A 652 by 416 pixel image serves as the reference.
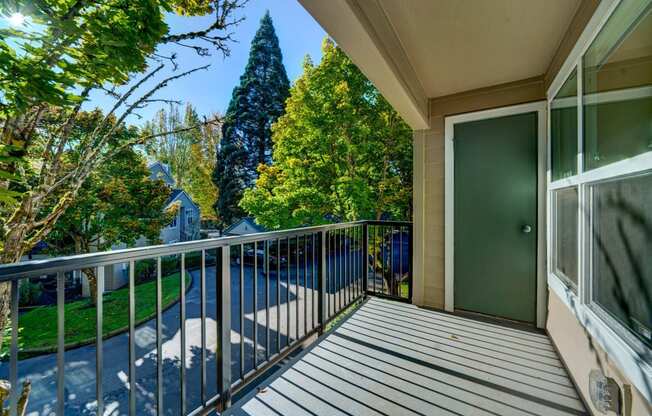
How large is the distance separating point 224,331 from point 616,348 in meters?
1.82

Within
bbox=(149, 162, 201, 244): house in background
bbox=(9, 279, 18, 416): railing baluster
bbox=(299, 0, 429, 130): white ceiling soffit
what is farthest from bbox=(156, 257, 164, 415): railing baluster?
bbox=(149, 162, 201, 244): house in background

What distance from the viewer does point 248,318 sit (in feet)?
23.4

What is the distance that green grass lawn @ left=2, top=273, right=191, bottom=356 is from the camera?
618cm

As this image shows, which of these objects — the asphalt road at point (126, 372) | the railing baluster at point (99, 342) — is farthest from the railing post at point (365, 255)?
the railing baluster at point (99, 342)

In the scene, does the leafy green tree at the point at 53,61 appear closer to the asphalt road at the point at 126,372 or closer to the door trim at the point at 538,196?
the asphalt road at the point at 126,372

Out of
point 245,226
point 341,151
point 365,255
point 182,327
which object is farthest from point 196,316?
point 182,327

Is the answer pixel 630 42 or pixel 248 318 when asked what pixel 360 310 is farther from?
pixel 248 318

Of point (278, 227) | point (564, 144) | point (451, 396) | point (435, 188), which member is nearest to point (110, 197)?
point (278, 227)

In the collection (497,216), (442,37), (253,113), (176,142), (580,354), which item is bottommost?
(580,354)

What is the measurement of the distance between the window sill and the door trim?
0.84 metres

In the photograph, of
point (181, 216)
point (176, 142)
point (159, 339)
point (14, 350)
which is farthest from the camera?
point (176, 142)

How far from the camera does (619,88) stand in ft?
4.11

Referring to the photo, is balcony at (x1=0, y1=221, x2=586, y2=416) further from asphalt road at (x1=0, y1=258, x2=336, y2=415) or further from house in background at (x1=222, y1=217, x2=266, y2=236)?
house in background at (x1=222, y1=217, x2=266, y2=236)

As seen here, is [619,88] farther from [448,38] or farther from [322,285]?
[322,285]
